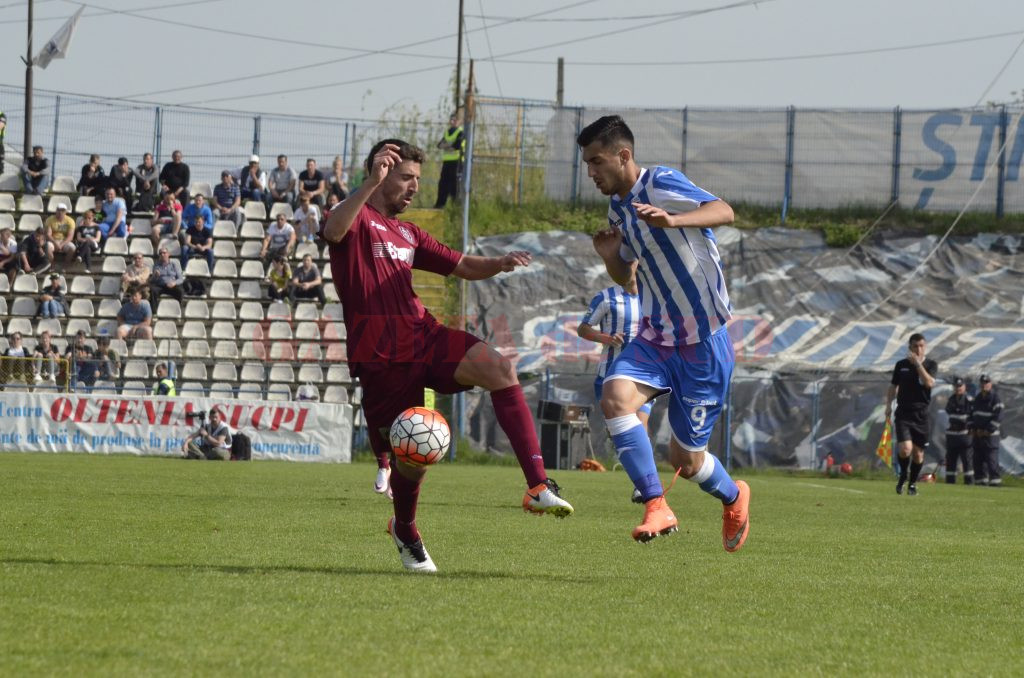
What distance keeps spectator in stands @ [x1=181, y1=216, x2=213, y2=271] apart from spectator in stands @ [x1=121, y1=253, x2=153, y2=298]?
4.02ft

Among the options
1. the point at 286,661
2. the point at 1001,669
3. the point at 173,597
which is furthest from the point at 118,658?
the point at 1001,669

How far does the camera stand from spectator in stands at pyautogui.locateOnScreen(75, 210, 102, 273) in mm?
29938

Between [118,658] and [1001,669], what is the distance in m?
2.68

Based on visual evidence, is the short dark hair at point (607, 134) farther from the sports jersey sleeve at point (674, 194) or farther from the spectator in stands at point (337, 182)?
the spectator in stands at point (337, 182)

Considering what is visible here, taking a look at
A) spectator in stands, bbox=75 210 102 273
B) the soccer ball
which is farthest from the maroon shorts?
spectator in stands, bbox=75 210 102 273

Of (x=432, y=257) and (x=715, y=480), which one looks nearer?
(x=715, y=480)

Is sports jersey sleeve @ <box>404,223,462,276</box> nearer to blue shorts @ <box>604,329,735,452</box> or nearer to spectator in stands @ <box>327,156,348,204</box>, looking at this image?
blue shorts @ <box>604,329,735,452</box>

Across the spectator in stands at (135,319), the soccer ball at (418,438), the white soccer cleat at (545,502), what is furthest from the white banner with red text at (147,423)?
the white soccer cleat at (545,502)

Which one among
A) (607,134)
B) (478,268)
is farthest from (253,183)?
(607,134)

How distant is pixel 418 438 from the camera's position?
6629mm

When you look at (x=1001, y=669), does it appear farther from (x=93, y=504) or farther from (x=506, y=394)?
(x=93, y=504)

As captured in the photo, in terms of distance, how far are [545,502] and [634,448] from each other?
27.9 inches

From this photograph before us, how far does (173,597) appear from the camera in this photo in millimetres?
5277

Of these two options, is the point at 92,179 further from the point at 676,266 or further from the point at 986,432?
the point at 676,266
